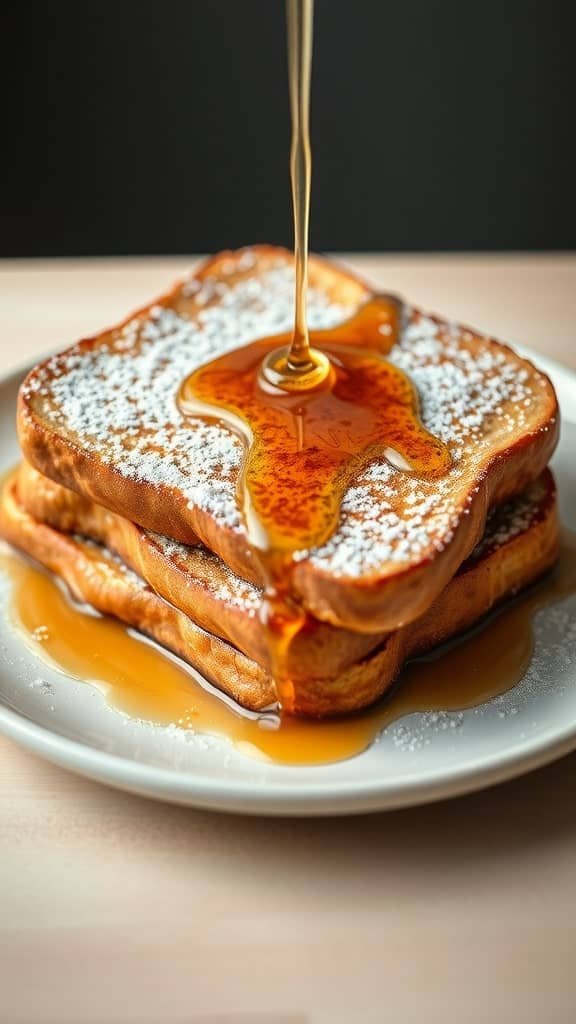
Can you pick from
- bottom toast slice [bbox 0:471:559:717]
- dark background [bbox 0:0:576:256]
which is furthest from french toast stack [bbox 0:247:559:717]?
dark background [bbox 0:0:576:256]

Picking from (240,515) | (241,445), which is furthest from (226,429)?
(240,515)

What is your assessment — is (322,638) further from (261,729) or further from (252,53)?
(252,53)

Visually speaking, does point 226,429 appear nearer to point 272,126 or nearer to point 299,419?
point 299,419

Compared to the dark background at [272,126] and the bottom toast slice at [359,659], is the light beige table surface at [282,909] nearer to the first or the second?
the bottom toast slice at [359,659]

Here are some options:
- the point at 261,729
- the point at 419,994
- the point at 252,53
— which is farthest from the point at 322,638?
the point at 252,53

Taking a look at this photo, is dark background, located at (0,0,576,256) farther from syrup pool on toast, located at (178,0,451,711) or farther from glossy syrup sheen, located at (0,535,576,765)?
glossy syrup sheen, located at (0,535,576,765)

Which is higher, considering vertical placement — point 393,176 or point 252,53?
point 252,53

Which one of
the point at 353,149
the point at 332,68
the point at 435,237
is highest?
the point at 332,68
